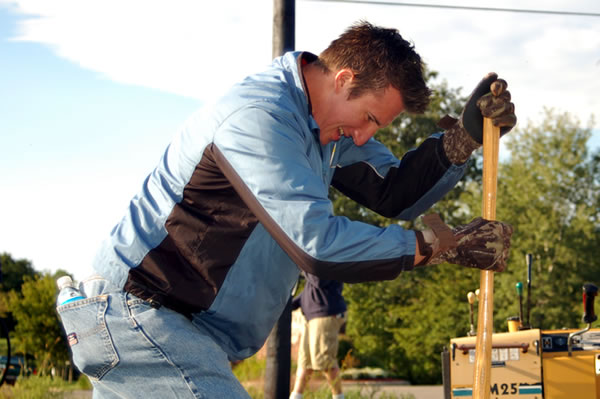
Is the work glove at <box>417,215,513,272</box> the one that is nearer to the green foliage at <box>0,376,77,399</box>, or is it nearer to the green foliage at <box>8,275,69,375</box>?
the green foliage at <box>0,376,77,399</box>

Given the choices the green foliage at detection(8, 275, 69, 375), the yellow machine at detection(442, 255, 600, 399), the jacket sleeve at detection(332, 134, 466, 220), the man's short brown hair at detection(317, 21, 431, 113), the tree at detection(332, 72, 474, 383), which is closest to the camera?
the man's short brown hair at detection(317, 21, 431, 113)

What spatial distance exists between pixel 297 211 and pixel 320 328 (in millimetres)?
6720

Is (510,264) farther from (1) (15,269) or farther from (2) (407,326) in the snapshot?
(1) (15,269)

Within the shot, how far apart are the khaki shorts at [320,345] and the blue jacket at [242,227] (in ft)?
19.6

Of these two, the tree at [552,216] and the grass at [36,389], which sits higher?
the tree at [552,216]

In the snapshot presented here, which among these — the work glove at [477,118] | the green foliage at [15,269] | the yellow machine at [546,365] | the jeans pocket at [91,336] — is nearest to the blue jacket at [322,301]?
the yellow machine at [546,365]

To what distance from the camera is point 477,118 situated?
318cm

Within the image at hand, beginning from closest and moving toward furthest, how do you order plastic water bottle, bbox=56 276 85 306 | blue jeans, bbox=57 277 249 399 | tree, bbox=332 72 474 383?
1. blue jeans, bbox=57 277 249 399
2. plastic water bottle, bbox=56 276 85 306
3. tree, bbox=332 72 474 383

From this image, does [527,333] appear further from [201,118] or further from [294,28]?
[201,118]

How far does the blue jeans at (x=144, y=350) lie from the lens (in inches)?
96.0

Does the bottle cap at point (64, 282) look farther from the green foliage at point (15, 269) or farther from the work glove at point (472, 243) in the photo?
the green foliage at point (15, 269)

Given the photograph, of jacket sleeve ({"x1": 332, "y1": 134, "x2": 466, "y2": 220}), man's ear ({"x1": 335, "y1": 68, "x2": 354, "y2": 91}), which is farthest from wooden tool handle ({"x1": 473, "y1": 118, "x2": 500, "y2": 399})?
man's ear ({"x1": 335, "y1": 68, "x2": 354, "y2": 91})

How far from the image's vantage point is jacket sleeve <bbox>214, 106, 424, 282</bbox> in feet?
7.28

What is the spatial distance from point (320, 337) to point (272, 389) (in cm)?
169
